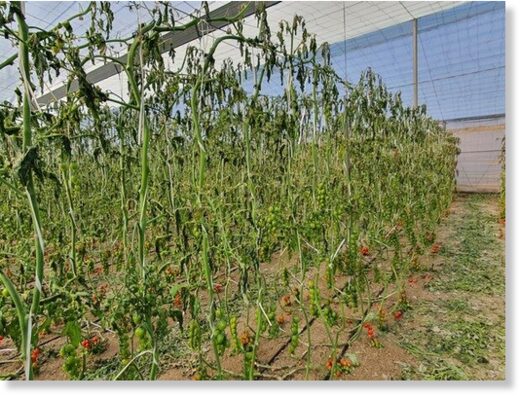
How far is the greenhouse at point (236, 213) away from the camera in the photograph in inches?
33.2

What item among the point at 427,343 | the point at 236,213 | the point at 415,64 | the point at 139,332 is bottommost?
Answer: the point at 427,343

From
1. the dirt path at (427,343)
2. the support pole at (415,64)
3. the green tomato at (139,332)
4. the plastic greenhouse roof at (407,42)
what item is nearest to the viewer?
the green tomato at (139,332)

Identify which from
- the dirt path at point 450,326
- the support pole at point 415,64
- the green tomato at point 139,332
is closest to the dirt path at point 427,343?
the dirt path at point 450,326

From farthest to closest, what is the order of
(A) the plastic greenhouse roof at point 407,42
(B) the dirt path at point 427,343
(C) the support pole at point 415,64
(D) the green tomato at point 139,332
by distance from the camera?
(C) the support pole at point 415,64
(A) the plastic greenhouse roof at point 407,42
(B) the dirt path at point 427,343
(D) the green tomato at point 139,332

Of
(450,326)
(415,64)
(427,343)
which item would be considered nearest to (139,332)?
(427,343)

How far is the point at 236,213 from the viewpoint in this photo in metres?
1.09

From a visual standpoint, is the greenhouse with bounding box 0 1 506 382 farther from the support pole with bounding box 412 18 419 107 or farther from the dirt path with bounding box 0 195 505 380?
the support pole with bounding box 412 18 419 107

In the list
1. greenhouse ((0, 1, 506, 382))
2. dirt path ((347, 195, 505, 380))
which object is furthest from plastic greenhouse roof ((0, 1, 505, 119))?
dirt path ((347, 195, 505, 380))

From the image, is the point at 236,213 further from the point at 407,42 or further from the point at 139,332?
the point at 407,42

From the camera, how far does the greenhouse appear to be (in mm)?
843

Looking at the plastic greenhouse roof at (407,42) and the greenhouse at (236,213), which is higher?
the plastic greenhouse roof at (407,42)

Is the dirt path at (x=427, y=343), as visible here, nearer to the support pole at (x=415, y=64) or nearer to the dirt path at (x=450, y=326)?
the dirt path at (x=450, y=326)

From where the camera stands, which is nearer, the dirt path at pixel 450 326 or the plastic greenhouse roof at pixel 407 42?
the dirt path at pixel 450 326

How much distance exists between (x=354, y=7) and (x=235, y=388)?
3319 millimetres
